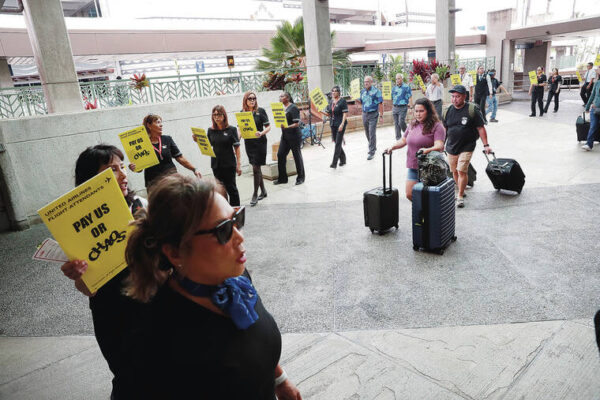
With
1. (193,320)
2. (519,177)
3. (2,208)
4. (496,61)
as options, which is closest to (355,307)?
(193,320)

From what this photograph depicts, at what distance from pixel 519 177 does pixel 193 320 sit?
6.93 m

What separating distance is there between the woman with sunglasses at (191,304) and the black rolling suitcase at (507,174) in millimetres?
6524

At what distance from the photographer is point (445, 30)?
63.7ft

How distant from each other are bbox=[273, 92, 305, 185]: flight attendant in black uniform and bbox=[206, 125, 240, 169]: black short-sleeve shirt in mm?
2049

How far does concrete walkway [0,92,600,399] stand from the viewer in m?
2.96

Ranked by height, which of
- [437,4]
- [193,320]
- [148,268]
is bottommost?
[193,320]

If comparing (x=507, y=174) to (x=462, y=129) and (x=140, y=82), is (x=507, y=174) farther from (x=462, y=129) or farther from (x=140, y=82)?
(x=140, y=82)

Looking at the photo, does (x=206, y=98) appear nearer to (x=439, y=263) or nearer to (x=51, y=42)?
(x=51, y=42)

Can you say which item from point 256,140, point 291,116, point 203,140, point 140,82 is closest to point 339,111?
point 291,116

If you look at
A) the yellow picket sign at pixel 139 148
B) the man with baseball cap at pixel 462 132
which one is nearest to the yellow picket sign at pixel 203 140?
the yellow picket sign at pixel 139 148

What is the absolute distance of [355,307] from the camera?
3973mm

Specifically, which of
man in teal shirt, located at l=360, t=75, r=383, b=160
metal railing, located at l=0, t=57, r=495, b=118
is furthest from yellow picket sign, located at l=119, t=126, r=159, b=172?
man in teal shirt, located at l=360, t=75, r=383, b=160

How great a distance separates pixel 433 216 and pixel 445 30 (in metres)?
17.6

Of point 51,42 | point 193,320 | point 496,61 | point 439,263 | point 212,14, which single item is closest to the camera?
point 193,320
